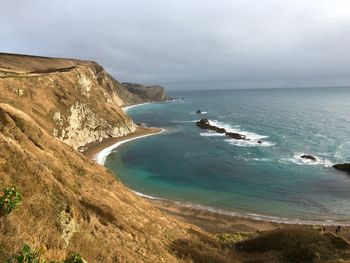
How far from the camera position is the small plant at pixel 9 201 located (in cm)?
1307

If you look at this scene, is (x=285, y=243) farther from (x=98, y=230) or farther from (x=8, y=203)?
(x=8, y=203)

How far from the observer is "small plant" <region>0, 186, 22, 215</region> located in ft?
42.9

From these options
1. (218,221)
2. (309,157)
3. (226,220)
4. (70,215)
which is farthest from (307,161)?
(70,215)

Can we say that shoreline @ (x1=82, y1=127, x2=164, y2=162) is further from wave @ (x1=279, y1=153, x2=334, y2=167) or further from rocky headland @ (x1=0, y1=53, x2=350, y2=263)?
rocky headland @ (x1=0, y1=53, x2=350, y2=263)

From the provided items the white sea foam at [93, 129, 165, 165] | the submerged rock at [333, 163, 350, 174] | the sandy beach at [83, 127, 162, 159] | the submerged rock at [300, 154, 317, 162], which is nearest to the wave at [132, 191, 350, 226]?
the submerged rock at [333, 163, 350, 174]

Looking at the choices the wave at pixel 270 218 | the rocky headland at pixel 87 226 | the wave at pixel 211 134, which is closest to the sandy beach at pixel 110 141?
the wave at pixel 211 134

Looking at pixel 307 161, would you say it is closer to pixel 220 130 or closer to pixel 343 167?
pixel 343 167

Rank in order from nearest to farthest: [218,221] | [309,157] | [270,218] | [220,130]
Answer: [218,221] < [270,218] < [309,157] < [220,130]

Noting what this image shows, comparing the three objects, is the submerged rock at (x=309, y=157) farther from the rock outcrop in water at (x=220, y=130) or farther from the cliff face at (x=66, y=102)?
the cliff face at (x=66, y=102)

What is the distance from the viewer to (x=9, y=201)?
1330 centimetres

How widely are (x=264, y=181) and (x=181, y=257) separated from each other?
45.8 m

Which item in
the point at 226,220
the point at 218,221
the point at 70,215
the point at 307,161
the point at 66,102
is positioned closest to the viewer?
the point at 70,215

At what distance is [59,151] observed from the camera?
27.0 m

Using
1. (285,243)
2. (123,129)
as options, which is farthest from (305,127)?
(285,243)
